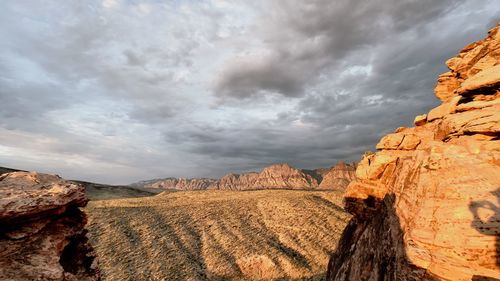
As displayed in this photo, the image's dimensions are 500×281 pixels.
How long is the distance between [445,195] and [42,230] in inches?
841

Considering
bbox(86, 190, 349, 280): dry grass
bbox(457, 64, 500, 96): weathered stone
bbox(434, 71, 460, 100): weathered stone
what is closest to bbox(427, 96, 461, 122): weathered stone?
bbox(457, 64, 500, 96): weathered stone

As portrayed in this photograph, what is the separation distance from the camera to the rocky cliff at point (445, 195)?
39.8 ft

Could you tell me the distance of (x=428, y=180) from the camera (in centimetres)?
1550

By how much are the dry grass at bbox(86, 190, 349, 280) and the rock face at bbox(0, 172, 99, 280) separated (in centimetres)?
2661

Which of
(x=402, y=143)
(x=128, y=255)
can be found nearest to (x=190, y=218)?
(x=128, y=255)

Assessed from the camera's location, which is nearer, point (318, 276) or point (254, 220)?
point (318, 276)

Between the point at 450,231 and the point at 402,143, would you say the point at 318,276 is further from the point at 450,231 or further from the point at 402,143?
the point at 450,231

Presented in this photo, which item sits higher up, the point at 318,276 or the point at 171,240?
the point at 171,240

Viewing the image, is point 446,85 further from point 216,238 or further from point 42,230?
point 216,238

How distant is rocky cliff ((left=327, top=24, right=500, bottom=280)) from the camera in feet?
39.8

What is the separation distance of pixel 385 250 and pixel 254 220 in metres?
54.0

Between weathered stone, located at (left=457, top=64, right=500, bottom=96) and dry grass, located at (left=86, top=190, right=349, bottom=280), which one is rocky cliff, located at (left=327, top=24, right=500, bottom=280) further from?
dry grass, located at (left=86, top=190, right=349, bottom=280)

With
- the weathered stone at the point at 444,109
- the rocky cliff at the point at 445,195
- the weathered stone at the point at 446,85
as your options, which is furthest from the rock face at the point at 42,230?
the weathered stone at the point at 446,85

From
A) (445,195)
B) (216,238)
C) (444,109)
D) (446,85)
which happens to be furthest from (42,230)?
(216,238)
